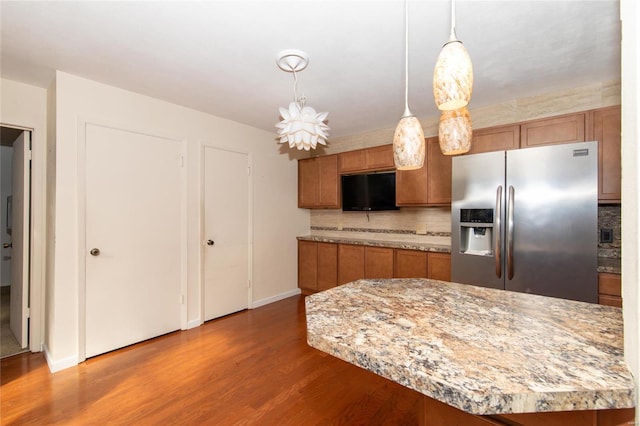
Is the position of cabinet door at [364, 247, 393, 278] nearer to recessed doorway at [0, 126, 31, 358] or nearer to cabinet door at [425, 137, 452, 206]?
cabinet door at [425, 137, 452, 206]

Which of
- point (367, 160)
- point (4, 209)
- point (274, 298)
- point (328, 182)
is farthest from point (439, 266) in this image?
point (4, 209)

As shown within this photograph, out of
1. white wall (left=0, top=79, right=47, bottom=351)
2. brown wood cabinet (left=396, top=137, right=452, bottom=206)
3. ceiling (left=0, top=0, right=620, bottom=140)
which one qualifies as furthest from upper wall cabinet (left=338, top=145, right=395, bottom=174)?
white wall (left=0, top=79, right=47, bottom=351)

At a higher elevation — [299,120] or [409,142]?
[299,120]

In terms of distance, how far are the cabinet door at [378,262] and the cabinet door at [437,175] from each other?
2.66 ft

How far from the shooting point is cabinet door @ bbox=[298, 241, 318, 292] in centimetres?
423

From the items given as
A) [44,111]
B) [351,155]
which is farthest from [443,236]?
[44,111]

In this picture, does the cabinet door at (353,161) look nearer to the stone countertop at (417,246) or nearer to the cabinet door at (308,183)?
the cabinet door at (308,183)

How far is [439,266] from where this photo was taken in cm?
300

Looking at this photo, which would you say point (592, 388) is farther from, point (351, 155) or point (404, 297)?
point (351, 155)

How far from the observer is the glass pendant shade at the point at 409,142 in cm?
114

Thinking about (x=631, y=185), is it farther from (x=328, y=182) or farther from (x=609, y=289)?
(x=328, y=182)

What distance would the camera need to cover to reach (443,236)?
11.3ft

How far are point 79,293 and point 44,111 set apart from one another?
5.73 ft

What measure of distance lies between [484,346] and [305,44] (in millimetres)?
1988
